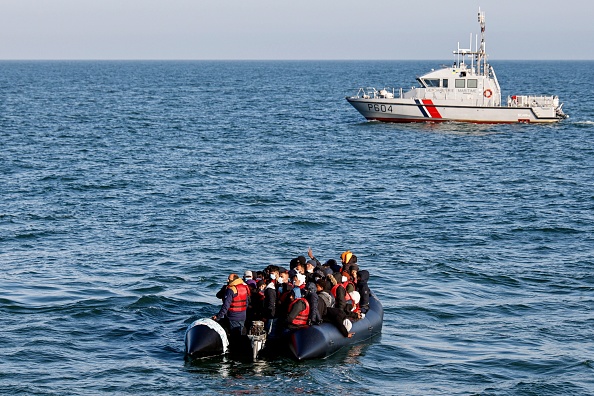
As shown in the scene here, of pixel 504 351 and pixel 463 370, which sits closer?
pixel 463 370

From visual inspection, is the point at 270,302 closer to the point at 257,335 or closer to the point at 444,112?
the point at 257,335

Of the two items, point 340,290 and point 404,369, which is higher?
point 340,290

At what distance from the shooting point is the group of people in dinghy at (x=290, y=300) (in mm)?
20422

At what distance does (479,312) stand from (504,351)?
3.34 meters

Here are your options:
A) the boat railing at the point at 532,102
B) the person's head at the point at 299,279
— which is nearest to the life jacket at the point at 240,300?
the person's head at the point at 299,279

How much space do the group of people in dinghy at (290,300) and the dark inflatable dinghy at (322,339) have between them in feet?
0.53

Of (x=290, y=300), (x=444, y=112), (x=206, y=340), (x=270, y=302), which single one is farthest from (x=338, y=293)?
(x=444, y=112)

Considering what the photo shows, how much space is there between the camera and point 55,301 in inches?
1012

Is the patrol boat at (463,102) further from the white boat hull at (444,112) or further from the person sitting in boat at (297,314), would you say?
the person sitting in boat at (297,314)

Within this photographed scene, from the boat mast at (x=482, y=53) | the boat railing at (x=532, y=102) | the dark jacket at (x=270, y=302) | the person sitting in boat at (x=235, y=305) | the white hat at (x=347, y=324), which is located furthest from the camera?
the boat railing at (x=532, y=102)

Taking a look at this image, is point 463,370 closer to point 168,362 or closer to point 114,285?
point 168,362

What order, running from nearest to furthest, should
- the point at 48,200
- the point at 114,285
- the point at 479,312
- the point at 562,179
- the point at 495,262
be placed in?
the point at 479,312 < the point at 114,285 < the point at 495,262 < the point at 48,200 < the point at 562,179

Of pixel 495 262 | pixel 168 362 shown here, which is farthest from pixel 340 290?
pixel 495 262

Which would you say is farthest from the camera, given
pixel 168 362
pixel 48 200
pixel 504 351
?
pixel 48 200
